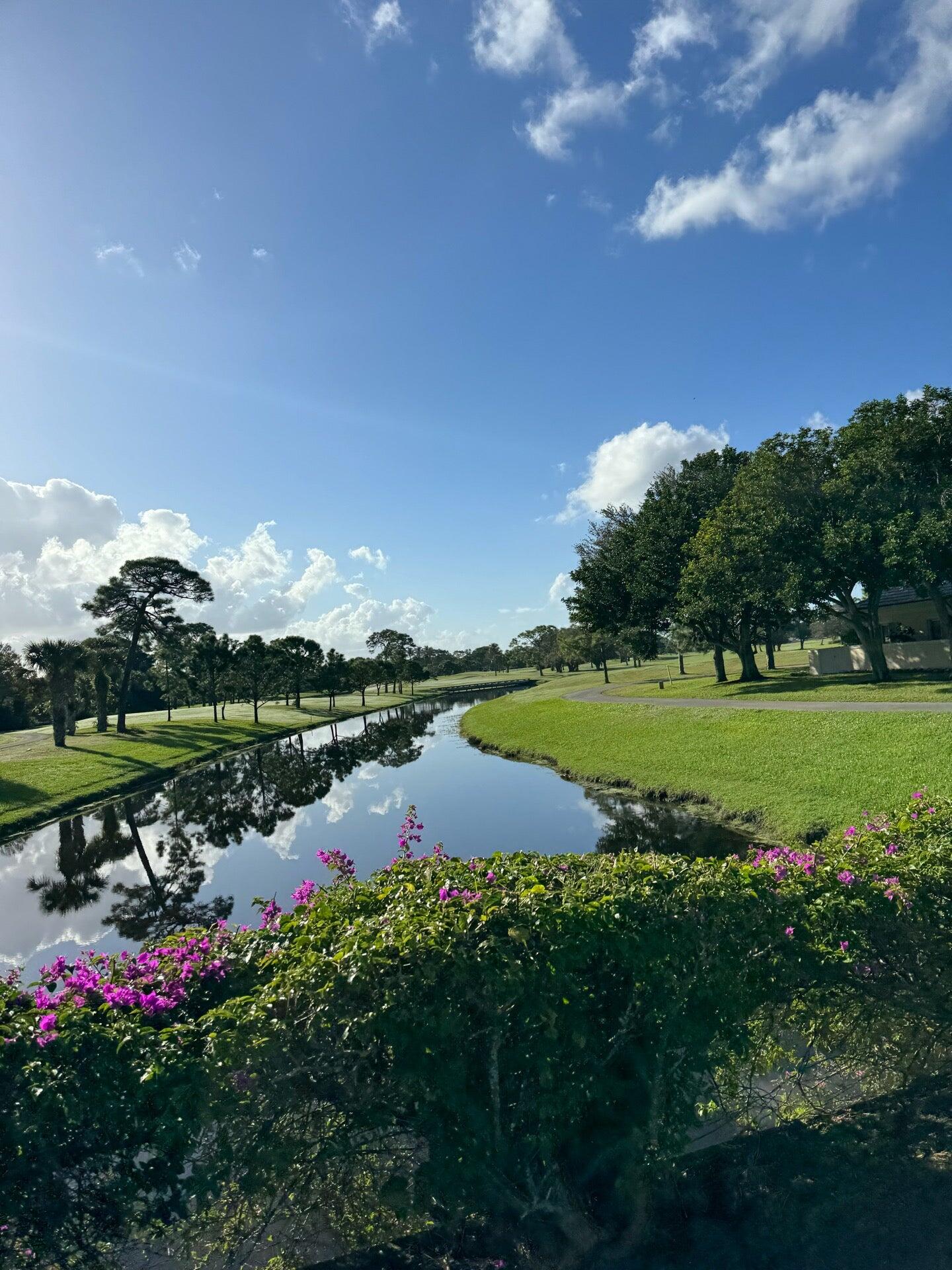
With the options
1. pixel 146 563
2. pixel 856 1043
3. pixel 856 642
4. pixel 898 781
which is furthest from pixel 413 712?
pixel 856 1043

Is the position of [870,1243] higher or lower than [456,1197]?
lower

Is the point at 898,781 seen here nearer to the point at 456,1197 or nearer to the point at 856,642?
the point at 456,1197

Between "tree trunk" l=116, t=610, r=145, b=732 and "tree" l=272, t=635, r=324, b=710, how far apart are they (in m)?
26.4

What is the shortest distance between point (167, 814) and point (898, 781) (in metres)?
26.4

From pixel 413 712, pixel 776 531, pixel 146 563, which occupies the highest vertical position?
pixel 146 563

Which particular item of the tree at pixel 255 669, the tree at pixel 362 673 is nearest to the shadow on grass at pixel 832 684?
the tree at pixel 255 669

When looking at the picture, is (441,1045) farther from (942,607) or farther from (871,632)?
(871,632)

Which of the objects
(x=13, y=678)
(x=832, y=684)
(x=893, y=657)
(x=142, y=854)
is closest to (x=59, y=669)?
(x=13, y=678)

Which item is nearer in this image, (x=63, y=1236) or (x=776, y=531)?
(x=63, y=1236)

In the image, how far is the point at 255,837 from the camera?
21.6m

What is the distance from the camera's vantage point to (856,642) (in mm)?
42938

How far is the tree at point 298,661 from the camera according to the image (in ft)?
279

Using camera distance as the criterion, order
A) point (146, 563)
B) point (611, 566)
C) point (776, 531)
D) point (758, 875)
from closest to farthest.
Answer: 1. point (758, 875)
2. point (776, 531)
3. point (611, 566)
4. point (146, 563)

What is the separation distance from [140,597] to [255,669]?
19.0 meters
